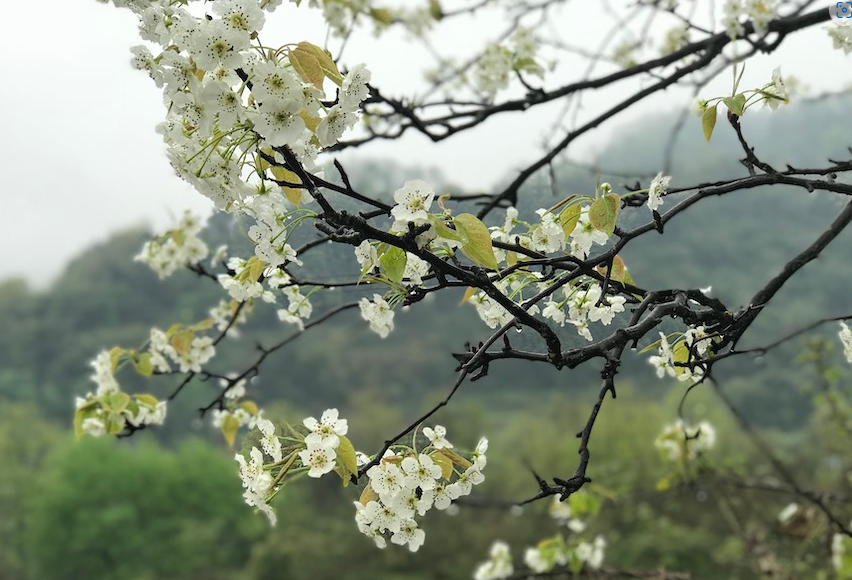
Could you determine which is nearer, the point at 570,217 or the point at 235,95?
the point at 235,95

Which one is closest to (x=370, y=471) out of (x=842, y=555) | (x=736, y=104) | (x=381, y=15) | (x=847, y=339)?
(x=736, y=104)

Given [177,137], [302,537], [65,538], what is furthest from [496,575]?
[65,538]

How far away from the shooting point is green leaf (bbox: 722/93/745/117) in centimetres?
90

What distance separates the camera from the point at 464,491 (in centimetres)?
91

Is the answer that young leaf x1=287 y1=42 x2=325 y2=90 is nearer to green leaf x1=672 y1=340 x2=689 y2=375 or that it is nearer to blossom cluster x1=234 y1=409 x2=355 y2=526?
blossom cluster x1=234 y1=409 x2=355 y2=526

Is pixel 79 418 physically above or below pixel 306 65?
above

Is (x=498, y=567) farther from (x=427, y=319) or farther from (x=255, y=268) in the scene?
(x=427, y=319)

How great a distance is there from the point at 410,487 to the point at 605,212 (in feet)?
1.23

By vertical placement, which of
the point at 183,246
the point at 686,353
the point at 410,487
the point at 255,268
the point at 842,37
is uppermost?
the point at 183,246

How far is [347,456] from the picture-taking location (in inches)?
33.3

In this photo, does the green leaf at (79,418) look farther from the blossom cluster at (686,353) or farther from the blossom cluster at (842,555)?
the blossom cluster at (842,555)

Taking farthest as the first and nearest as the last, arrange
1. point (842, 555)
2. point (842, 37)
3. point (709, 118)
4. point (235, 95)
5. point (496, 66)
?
1. point (842, 555)
2. point (496, 66)
3. point (842, 37)
4. point (709, 118)
5. point (235, 95)

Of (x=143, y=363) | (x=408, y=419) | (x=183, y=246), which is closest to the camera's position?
(x=143, y=363)

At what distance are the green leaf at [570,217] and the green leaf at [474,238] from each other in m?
0.24
